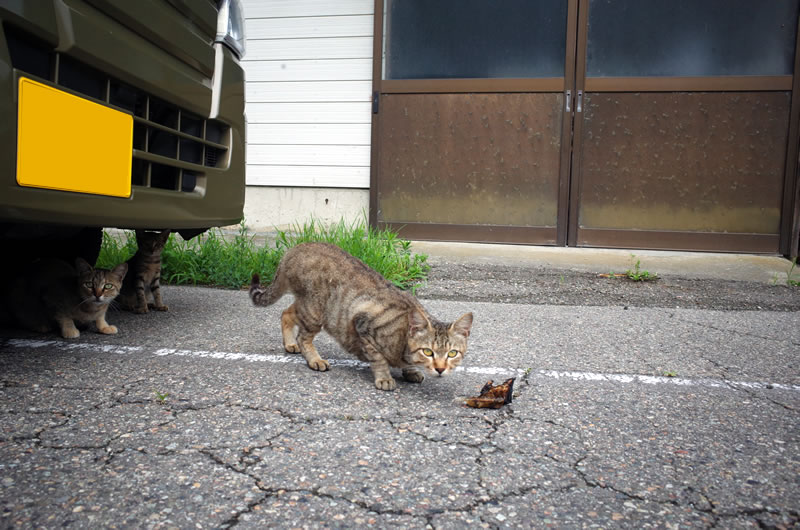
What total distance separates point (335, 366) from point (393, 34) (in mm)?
5191

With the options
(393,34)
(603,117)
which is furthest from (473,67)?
(603,117)

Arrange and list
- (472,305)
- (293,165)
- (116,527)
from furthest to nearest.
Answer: (293,165), (472,305), (116,527)

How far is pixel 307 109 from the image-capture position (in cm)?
750

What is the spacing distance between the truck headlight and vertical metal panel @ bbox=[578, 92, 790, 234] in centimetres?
448

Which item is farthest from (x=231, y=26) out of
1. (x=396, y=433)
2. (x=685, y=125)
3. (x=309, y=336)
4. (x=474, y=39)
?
(x=685, y=125)

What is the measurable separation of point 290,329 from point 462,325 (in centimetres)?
103

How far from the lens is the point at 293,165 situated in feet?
24.8

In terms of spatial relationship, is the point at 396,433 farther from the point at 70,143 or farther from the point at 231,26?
the point at 231,26

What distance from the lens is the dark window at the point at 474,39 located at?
679 cm

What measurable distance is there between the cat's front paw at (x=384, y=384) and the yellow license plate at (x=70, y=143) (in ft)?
4.30

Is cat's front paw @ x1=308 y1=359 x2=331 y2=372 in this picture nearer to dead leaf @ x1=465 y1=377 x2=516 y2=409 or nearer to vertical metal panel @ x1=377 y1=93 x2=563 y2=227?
dead leaf @ x1=465 y1=377 x2=516 y2=409

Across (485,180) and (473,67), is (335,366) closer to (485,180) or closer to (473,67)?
(485,180)

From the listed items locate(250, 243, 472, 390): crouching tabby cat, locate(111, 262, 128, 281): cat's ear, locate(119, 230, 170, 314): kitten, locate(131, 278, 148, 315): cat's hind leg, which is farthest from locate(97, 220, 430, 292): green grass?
locate(250, 243, 472, 390): crouching tabby cat

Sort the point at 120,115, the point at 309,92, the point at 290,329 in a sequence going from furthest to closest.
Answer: the point at 309,92 < the point at 290,329 < the point at 120,115
